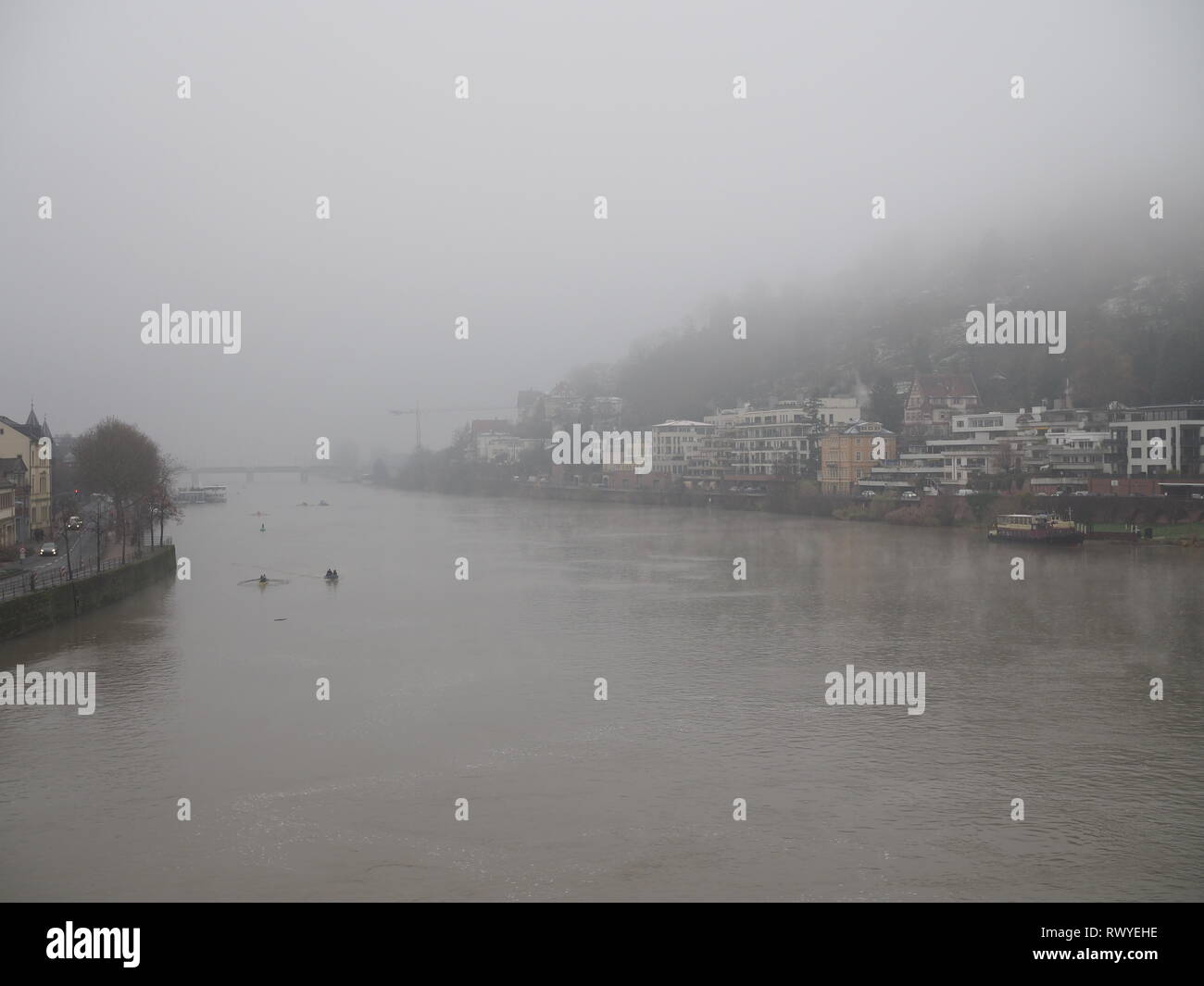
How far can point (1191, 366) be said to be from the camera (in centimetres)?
3944

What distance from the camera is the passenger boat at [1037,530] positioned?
25.5m

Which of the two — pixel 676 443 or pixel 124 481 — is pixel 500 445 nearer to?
pixel 676 443

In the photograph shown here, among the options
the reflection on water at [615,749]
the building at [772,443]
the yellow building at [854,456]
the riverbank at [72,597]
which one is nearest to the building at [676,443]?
the building at [772,443]

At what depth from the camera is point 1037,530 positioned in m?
25.8

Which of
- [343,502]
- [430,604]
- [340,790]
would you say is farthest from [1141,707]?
[343,502]

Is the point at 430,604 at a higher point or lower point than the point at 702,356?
lower

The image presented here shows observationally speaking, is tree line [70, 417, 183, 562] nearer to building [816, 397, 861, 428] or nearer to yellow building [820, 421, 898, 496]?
yellow building [820, 421, 898, 496]

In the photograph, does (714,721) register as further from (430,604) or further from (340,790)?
(430,604)

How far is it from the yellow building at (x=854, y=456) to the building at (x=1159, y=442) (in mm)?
9371

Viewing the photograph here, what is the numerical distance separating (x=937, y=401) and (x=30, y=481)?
1500 inches

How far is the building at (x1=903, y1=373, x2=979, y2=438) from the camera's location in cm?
4675

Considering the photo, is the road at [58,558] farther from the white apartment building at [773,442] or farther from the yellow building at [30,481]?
the white apartment building at [773,442]

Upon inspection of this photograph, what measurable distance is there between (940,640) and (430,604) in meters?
8.13

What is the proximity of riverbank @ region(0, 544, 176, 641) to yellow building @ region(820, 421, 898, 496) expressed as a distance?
90.6 feet
